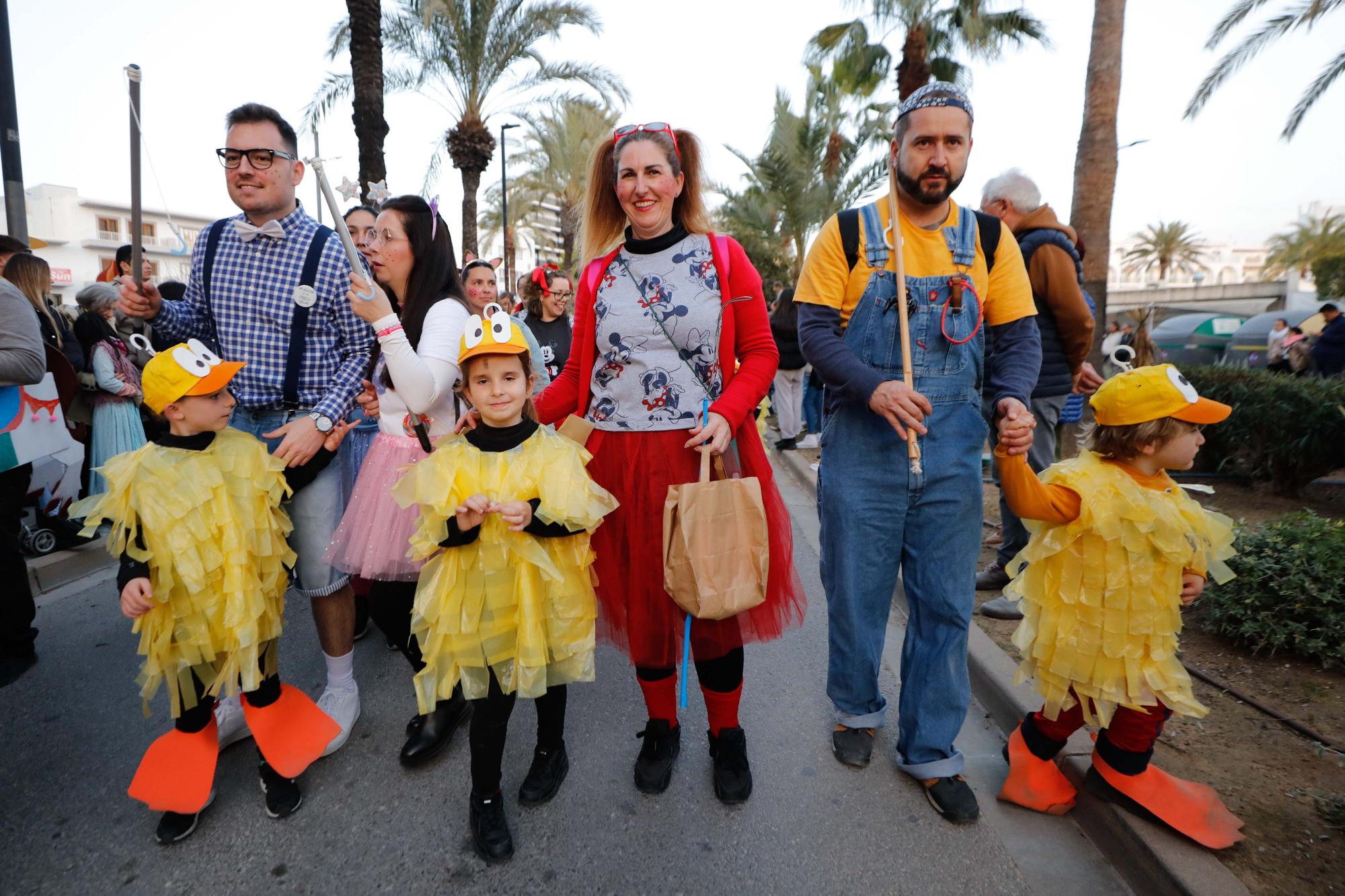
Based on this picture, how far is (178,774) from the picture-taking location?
7.86 feet

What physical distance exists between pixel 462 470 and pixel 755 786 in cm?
154

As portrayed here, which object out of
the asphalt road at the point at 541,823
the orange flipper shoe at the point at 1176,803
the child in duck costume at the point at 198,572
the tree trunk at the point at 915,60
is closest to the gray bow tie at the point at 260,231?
the child in duck costume at the point at 198,572

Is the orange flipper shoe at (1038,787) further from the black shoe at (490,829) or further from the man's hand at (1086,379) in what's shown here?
the man's hand at (1086,379)

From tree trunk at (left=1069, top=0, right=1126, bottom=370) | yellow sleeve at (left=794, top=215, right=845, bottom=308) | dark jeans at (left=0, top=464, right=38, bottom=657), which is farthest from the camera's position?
tree trunk at (left=1069, top=0, right=1126, bottom=370)

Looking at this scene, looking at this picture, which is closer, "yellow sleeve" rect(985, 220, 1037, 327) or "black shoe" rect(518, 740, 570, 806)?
"yellow sleeve" rect(985, 220, 1037, 327)

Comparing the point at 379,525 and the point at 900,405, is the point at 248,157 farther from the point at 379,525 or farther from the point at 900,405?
the point at 900,405

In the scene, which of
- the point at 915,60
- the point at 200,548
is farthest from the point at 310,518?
the point at 915,60

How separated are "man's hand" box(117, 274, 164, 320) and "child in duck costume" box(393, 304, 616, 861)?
3.91 ft

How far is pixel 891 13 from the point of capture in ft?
43.8

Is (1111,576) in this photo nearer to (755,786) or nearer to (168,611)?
(755,786)

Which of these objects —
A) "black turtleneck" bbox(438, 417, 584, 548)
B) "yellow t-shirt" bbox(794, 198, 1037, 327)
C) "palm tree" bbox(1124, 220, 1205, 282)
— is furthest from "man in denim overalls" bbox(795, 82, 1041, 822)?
"palm tree" bbox(1124, 220, 1205, 282)

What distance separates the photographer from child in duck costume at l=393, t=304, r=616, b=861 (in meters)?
2.20

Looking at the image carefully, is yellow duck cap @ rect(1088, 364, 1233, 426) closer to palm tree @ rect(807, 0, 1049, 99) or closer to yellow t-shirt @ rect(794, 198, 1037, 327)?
yellow t-shirt @ rect(794, 198, 1037, 327)

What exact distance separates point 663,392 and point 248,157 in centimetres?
168
